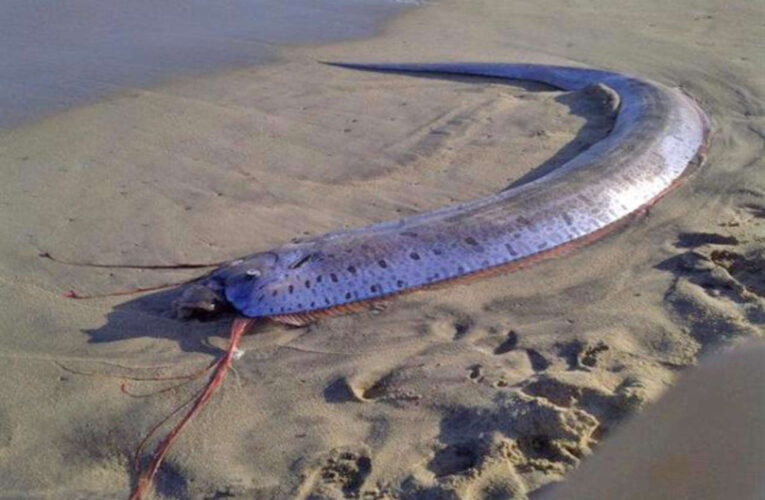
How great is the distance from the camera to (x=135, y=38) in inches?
404

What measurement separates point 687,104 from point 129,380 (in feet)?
17.0

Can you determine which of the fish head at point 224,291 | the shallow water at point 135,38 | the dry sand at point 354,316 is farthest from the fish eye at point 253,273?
the shallow water at point 135,38

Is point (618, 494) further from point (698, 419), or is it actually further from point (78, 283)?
point (78, 283)

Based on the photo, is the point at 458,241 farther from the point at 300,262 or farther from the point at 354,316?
the point at 300,262

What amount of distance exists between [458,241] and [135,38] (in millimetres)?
6689

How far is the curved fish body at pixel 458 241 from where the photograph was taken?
188 inches

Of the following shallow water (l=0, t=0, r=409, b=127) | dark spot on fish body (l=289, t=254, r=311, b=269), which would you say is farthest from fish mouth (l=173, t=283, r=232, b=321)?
shallow water (l=0, t=0, r=409, b=127)

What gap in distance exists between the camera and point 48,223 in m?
5.94

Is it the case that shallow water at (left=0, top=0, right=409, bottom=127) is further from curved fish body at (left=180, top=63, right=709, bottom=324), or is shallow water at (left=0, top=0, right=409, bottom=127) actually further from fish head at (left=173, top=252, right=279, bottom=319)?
curved fish body at (left=180, top=63, right=709, bottom=324)

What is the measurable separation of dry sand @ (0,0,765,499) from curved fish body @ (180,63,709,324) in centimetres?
14

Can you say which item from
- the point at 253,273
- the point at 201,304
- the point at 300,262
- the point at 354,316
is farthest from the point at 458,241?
the point at 201,304

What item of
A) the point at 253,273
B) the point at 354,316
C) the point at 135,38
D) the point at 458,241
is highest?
the point at 135,38

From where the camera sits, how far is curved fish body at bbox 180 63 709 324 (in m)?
4.77

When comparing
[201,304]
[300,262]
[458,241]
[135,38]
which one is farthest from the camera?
[135,38]
